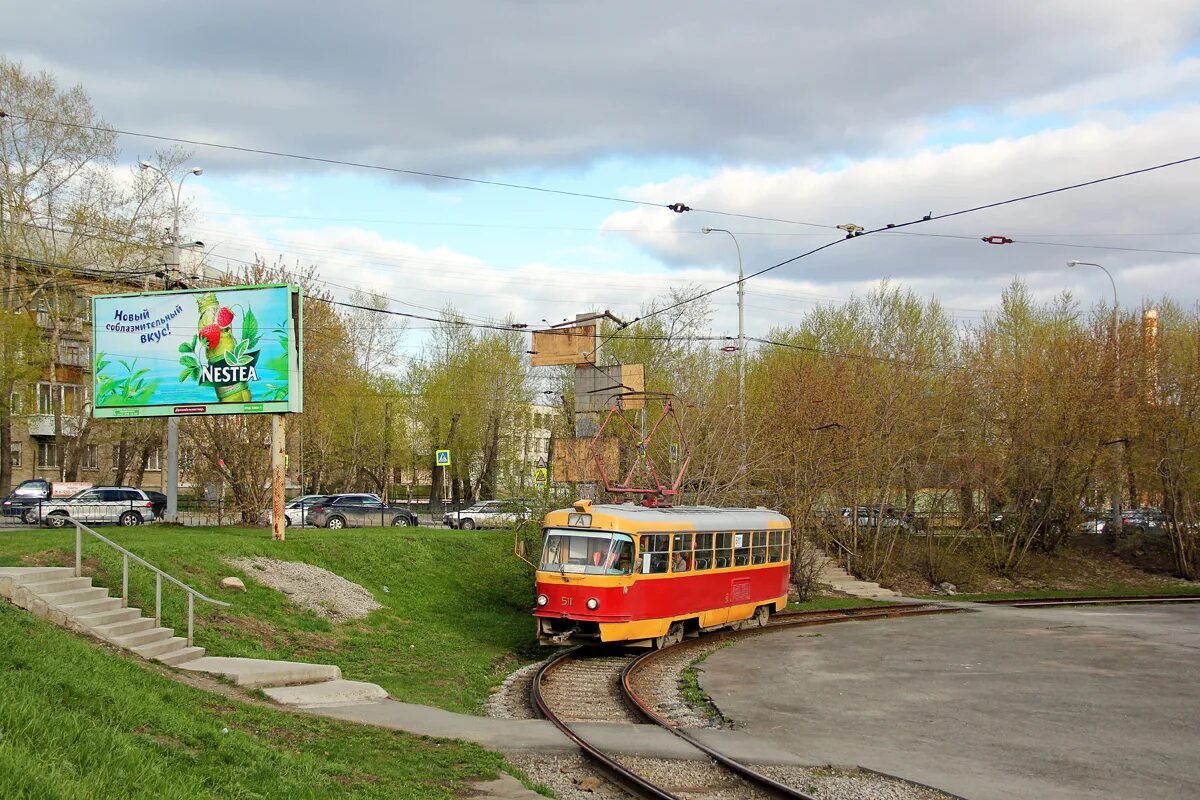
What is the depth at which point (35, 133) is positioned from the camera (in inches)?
1554

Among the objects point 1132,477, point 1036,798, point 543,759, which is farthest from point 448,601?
point 1132,477

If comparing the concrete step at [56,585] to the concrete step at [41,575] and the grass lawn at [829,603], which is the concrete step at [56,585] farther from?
the grass lawn at [829,603]

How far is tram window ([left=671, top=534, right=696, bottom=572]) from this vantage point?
20531mm

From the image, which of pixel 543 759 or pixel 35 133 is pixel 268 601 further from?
pixel 35 133

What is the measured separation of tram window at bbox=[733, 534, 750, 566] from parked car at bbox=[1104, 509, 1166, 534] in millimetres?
29132

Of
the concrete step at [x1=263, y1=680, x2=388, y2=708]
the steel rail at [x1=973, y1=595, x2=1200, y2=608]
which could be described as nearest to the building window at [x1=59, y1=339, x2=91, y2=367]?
the concrete step at [x1=263, y1=680, x2=388, y2=708]

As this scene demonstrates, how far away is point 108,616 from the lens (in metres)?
14.5

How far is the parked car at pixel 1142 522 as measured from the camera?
4753 centimetres

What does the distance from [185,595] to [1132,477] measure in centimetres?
3970

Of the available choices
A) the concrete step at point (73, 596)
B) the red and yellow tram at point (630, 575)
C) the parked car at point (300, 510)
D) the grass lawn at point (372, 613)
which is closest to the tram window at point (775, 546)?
the red and yellow tram at point (630, 575)

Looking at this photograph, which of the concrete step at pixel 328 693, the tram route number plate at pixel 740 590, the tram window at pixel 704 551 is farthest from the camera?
the tram route number plate at pixel 740 590

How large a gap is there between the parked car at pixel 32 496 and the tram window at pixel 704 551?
2354 cm

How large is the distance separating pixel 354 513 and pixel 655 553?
89.0 feet

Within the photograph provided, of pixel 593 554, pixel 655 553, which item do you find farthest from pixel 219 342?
pixel 655 553
